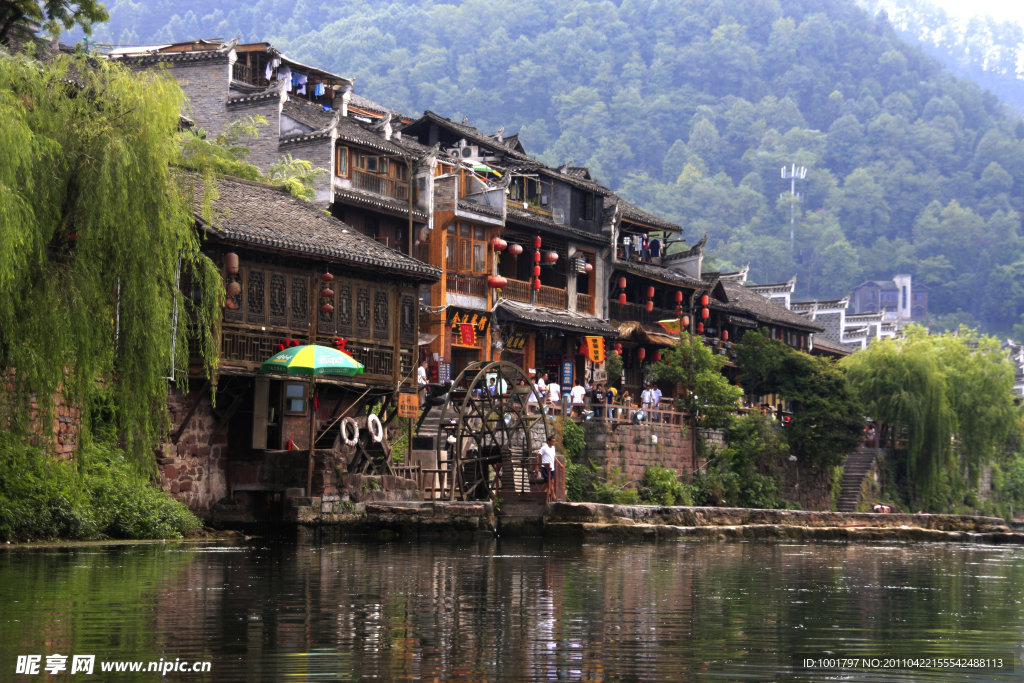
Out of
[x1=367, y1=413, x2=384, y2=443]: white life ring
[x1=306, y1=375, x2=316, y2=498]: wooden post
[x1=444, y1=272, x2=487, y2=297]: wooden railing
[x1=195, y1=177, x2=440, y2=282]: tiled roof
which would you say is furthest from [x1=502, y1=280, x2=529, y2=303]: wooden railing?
[x1=306, y1=375, x2=316, y2=498]: wooden post

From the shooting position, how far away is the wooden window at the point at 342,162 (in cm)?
3775

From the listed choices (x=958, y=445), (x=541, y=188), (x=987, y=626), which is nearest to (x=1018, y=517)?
(x=958, y=445)

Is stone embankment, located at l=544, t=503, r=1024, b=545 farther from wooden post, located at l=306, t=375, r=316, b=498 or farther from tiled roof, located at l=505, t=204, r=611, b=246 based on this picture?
tiled roof, located at l=505, t=204, r=611, b=246

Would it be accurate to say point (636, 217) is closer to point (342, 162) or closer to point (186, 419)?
point (342, 162)

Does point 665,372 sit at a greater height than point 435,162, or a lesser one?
lesser

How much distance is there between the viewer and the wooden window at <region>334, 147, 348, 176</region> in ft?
124

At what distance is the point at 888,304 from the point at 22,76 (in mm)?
96387

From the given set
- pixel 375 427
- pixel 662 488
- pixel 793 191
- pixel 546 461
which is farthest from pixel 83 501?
pixel 793 191

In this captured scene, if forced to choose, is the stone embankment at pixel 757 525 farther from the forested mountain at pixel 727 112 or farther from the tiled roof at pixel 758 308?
the forested mountain at pixel 727 112

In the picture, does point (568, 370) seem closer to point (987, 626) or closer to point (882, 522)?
point (882, 522)

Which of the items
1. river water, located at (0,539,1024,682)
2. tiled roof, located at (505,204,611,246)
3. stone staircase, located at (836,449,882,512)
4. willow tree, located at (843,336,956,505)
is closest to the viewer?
river water, located at (0,539,1024,682)

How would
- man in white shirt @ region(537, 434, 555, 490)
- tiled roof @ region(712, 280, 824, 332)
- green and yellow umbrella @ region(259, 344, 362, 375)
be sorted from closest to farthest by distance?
1. green and yellow umbrella @ region(259, 344, 362, 375)
2. man in white shirt @ region(537, 434, 555, 490)
3. tiled roof @ region(712, 280, 824, 332)

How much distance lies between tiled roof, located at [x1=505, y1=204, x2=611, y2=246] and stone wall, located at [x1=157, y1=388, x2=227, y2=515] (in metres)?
16.5

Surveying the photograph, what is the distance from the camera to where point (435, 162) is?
3950cm
